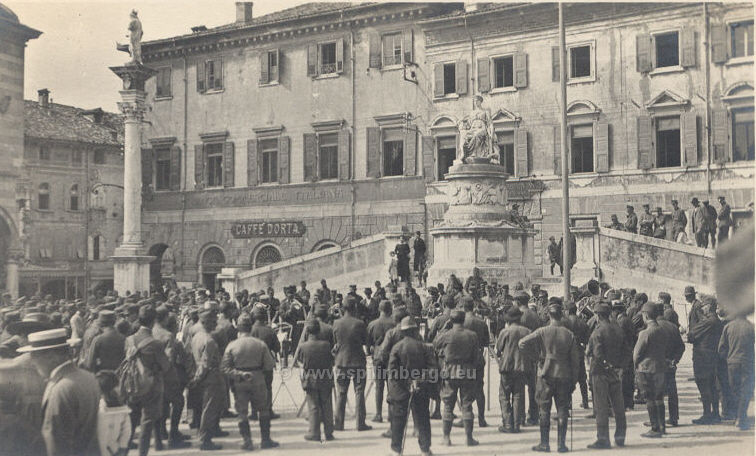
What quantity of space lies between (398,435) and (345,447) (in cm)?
101

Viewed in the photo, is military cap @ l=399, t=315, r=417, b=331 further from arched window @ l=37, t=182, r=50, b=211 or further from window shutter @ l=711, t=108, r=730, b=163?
arched window @ l=37, t=182, r=50, b=211

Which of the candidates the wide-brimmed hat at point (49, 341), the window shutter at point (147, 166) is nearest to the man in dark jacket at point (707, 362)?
the wide-brimmed hat at point (49, 341)

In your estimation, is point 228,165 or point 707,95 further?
point 228,165

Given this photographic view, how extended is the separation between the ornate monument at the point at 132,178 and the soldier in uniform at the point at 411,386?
1689cm

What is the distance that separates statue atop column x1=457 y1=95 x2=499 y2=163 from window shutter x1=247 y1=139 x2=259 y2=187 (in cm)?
1654

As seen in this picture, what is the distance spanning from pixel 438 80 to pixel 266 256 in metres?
11.9

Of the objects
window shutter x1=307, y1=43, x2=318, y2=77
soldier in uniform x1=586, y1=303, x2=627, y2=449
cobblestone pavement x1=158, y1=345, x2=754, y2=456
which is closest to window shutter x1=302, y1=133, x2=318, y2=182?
window shutter x1=307, y1=43, x2=318, y2=77

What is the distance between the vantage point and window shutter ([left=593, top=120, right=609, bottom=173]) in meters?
30.9

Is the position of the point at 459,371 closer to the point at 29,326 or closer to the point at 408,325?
the point at 408,325

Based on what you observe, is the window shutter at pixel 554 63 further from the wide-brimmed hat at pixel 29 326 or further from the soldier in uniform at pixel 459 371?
the wide-brimmed hat at pixel 29 326

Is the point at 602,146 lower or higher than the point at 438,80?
lower

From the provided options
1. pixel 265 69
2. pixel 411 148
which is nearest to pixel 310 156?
pixel 265 69

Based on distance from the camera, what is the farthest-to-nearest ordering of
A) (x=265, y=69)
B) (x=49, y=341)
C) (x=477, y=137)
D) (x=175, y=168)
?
1. (x=175, y=168)
2. (x=265, y=69)
3. (x=477, y=137)
4. (x=49, y=341)

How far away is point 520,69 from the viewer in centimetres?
3247
